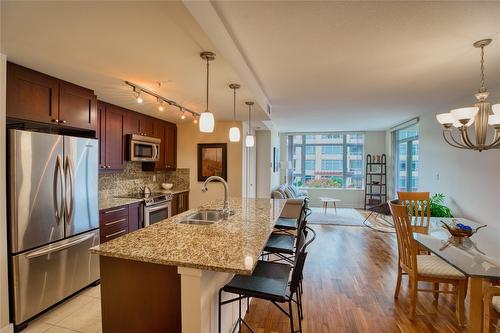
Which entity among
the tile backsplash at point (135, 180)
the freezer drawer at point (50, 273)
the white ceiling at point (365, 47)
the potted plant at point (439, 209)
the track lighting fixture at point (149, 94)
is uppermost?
the white ceiling at point (365, 47)

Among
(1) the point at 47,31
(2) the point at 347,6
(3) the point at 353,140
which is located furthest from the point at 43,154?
(3) the point at 353,140

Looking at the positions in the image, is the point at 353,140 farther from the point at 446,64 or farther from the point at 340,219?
the point at 446,64

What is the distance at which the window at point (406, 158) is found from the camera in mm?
5983

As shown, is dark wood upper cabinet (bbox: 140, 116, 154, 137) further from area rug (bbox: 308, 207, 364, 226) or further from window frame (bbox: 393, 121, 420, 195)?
window frame (bbox: 393, 121, 420, 195)

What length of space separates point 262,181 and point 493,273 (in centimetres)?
511

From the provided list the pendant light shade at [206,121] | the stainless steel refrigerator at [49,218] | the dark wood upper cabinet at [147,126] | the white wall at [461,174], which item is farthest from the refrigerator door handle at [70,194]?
the white wall at [461,174]

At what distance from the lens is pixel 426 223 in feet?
10.0

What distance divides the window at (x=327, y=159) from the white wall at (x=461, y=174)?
114 inches

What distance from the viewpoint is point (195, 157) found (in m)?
5.00

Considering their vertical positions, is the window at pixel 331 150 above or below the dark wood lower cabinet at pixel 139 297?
above

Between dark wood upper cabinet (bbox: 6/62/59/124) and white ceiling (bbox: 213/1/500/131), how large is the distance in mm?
1894

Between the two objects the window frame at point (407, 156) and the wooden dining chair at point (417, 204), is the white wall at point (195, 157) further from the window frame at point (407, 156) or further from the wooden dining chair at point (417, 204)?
the window frame at point (407, 156)

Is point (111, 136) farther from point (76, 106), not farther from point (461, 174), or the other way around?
point (461, 174)

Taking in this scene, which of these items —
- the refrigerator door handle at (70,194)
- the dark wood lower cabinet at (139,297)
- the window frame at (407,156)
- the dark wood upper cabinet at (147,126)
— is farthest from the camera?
the window frame at (407,156)
